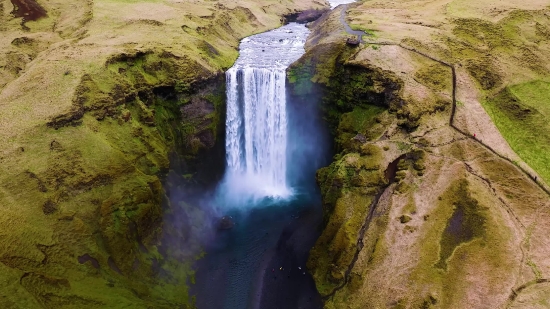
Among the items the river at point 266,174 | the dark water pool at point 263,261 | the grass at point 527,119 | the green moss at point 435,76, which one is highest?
the green moss at point 435,76

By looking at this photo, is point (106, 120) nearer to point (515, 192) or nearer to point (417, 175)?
point (417, 175)

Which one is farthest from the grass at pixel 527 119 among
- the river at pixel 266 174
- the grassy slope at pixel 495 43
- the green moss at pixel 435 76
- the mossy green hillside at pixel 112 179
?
the mossy green hillside at pixel 112 179

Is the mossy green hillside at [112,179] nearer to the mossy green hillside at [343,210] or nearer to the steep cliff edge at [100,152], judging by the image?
the steep cliff edge at [100,152]

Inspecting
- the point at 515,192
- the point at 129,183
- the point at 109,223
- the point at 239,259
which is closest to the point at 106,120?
the point at 129,183

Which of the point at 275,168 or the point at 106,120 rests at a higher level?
the point at 106,120

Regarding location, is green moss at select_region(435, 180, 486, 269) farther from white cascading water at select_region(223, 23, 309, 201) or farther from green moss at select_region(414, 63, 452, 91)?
white cascading water at select_region(223, 23, 309, 201)

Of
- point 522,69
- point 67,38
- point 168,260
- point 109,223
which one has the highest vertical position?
point 67,38

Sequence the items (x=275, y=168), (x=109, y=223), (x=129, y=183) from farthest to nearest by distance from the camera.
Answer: (x=275, y=168) → (x=129, y=183) → (x=109, y=223)

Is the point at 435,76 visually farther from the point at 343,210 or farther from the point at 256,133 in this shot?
the point at 256,133
